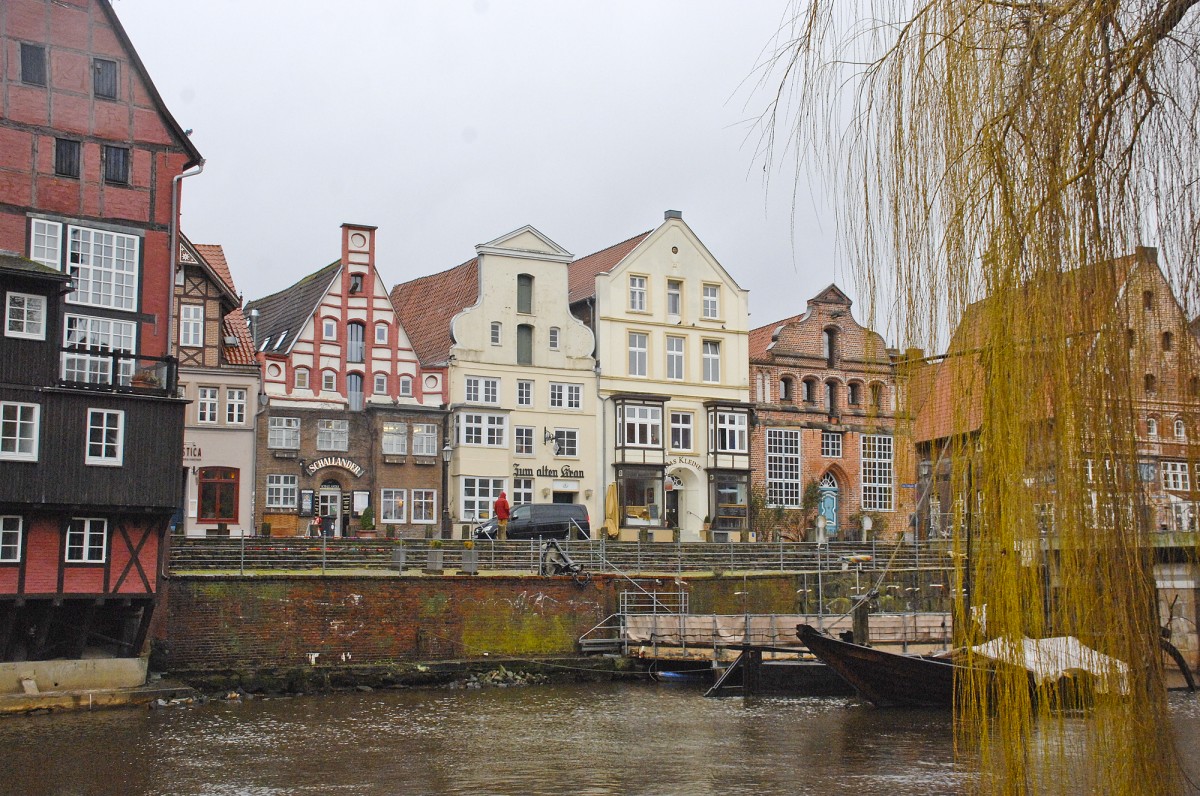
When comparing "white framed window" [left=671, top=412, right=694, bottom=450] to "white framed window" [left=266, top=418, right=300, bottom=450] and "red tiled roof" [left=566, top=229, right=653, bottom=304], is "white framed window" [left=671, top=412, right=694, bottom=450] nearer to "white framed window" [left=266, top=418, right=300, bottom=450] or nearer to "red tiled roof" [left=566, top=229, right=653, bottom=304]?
"red tiled roof" [left=566, top=229, right=653, bottom=304]

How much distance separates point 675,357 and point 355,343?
13.9m

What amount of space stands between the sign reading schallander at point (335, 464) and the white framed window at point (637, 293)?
13859mm

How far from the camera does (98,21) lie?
31.8m

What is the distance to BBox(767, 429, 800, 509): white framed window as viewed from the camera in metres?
56.8

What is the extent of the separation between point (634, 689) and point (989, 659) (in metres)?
27.6

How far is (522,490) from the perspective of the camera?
51250mm

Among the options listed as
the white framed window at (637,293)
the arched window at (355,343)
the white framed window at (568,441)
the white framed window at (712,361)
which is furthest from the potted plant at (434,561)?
the white framed window at (712,361)

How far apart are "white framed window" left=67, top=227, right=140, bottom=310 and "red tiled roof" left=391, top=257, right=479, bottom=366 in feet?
65.2

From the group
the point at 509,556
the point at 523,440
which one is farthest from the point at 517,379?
the point at 509,556

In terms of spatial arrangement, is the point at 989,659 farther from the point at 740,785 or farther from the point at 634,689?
the point at 634,689

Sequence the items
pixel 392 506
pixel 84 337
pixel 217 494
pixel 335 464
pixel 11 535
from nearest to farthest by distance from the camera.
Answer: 1. pixel 11 535
2. pixel 84 337
3. pixel 217 494
4. pixel 335 464
5. pixel 392 506

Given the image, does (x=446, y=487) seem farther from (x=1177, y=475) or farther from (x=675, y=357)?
(x=1177, y=475)

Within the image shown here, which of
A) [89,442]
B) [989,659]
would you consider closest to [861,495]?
[89,442]

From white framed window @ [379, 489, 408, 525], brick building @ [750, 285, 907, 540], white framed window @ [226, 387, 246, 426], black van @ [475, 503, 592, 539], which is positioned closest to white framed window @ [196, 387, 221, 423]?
white framed window @ [226, 387, 246, 426]
